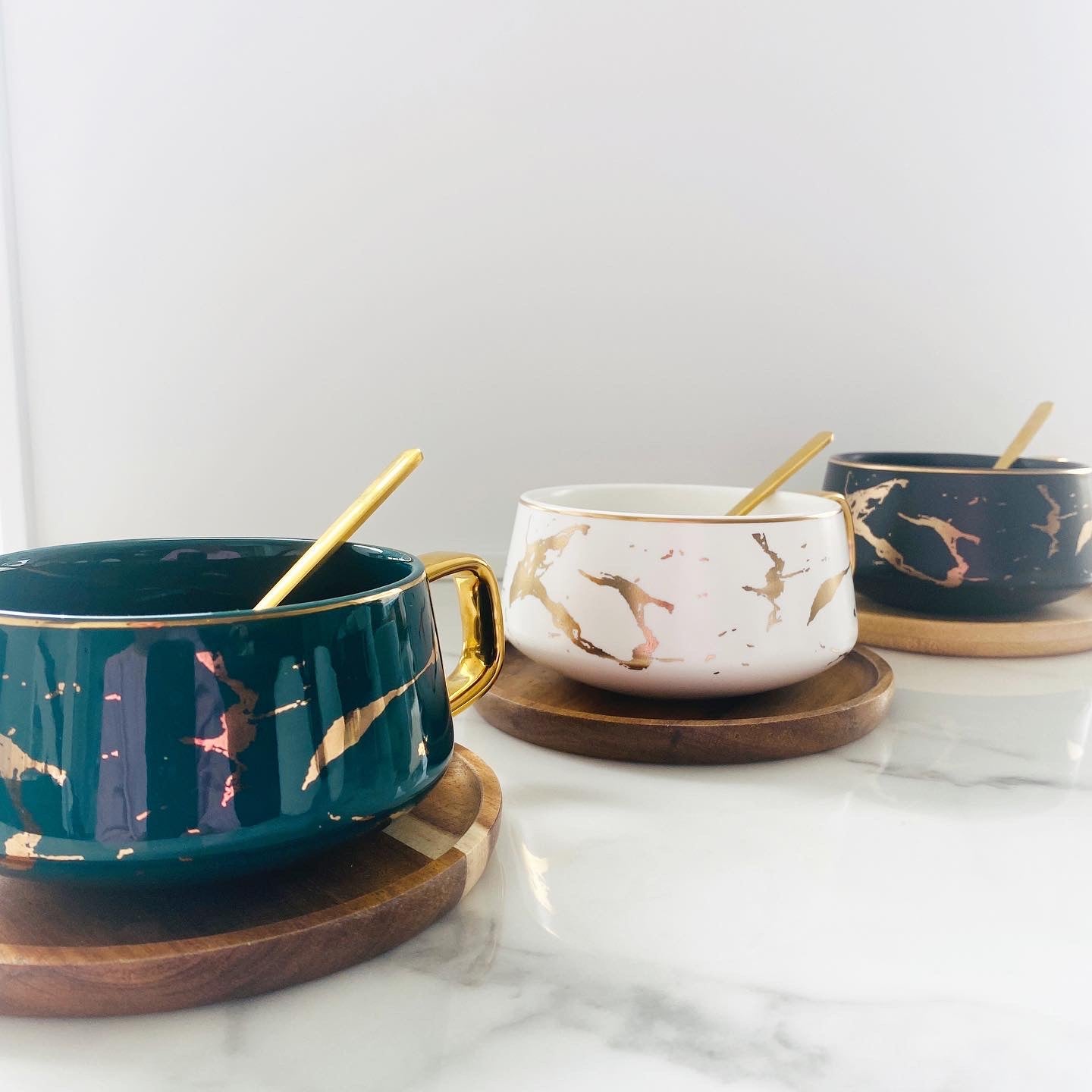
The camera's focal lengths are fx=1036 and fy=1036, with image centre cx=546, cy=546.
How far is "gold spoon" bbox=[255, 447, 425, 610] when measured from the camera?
0.42 m

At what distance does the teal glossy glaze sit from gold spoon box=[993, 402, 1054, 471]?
2.14ft

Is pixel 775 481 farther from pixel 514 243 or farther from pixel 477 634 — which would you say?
pixel 514 243

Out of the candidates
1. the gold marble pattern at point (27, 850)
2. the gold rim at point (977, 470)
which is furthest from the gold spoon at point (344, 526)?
the gold rim at point (977, 470)

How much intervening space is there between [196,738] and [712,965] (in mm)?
191

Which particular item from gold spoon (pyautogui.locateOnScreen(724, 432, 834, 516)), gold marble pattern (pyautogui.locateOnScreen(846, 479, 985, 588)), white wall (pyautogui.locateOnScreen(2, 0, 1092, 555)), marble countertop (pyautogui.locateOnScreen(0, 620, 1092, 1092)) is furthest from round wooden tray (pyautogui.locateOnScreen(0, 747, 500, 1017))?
white wall (pyautogui.locateOnScreen(2, 0, 1092, 555))

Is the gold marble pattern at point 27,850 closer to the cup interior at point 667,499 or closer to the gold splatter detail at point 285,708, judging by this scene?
the gold splatter detail at point 285,708

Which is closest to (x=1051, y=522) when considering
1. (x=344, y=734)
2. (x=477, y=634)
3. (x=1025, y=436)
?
(x=1025, y=436)

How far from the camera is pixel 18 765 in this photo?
12.7 inches

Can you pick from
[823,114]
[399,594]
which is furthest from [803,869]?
[823,114]

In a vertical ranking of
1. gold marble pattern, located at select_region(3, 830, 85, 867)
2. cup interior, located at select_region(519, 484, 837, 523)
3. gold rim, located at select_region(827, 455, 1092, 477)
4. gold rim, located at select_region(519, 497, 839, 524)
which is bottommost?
gold marble pattern, located at select_region(3, 830, 85, 867)

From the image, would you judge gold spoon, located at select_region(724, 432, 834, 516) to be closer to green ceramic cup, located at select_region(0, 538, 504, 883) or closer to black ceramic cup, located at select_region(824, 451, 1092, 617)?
black ceramic cup, located at select_region(824, 451, 1092, 617)

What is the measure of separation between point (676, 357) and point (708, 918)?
65 centimetres

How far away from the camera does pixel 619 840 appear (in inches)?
18.0

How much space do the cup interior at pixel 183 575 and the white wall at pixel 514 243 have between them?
1.52 ft
